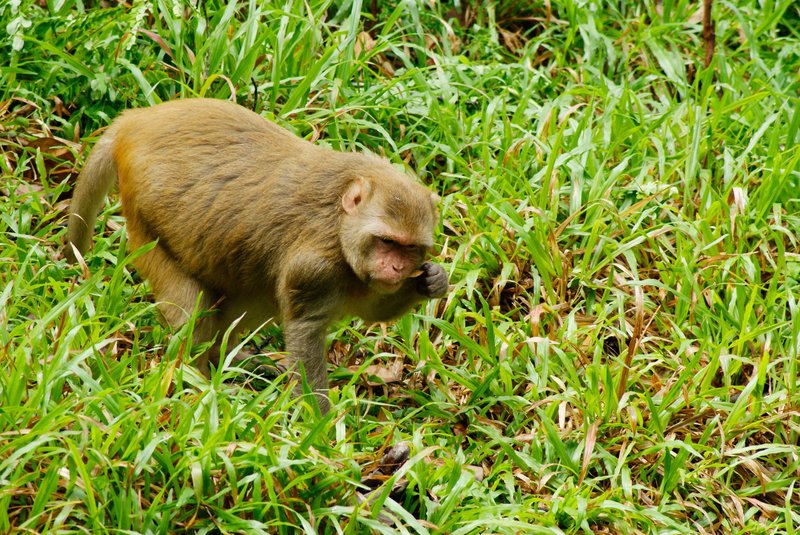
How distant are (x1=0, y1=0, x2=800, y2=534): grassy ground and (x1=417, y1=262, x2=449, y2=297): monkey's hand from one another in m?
0.44

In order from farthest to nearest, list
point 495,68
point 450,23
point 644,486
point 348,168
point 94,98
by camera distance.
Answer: point 450,23
point 495,68
point 94,98
point 348,168
point 644,486

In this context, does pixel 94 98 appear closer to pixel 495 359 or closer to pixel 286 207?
pixel 286 207

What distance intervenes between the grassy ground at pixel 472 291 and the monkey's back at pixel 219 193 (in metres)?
0.43

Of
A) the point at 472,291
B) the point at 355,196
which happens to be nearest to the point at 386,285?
the point at 355,196

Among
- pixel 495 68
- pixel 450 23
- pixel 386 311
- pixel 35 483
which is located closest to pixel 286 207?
pixel 386 311

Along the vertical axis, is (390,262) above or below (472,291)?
above

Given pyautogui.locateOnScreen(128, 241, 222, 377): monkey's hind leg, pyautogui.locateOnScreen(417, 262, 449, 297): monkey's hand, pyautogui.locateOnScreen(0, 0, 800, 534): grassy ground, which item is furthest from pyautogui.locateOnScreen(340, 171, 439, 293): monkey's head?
pyautogui.locateOnScreen(128, 241, 222, 377): monkey's hind leg

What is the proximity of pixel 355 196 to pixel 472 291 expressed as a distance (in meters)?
1.29

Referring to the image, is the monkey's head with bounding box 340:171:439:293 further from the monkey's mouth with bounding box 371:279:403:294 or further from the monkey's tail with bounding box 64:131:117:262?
the monkey's tail with bounding box 64:131:117:262

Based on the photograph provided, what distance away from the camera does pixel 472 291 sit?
23.0 feet

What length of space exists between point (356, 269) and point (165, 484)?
1.59m

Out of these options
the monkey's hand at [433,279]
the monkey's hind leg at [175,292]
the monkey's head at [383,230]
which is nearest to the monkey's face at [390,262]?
the monkey's head at [383,230]

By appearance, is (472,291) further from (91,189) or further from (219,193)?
(91,189)

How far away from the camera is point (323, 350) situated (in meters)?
6.07
